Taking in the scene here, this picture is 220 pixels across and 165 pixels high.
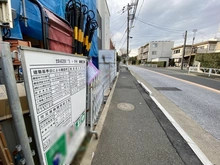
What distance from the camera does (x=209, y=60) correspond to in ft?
57.6

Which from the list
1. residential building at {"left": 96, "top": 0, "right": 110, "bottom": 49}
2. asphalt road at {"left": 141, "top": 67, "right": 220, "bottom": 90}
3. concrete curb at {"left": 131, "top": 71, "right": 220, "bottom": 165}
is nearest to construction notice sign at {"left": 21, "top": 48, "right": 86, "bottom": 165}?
concrete curb at {"left": 131, "top": 71, "right": 220, "bottom": 165}

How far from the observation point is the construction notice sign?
0.90 metres

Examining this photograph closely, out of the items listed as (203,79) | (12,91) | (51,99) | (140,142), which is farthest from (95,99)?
(203,79)

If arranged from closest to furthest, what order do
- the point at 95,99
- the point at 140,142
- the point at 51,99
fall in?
the point at 51,99, the point at 140,142, the point at 95,99

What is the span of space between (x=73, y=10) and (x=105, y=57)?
283 inches

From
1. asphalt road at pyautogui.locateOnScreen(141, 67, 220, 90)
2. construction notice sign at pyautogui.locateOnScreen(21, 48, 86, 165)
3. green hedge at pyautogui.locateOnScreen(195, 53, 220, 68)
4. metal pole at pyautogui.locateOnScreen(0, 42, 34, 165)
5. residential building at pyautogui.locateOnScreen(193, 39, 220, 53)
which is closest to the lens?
metal pole at pyautogui.locateOnScreen(0, 42, 34, 165)

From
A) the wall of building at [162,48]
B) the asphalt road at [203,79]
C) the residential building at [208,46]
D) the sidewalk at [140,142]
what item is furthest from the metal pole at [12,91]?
the wall of building at [162,48]

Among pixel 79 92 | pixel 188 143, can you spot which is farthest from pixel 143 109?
pixel 79 92

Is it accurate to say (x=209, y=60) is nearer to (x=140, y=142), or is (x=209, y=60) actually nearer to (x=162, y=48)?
(x=140, y=142)

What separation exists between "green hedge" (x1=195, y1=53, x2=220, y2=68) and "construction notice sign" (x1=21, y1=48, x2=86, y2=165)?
22152 millimetres

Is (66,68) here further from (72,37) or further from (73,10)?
(73,10)

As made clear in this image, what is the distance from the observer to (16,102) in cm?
87

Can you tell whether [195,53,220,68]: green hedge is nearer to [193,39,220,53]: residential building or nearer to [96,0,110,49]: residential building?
[193,39,220,53]: residential building

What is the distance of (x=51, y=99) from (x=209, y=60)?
924 inches
